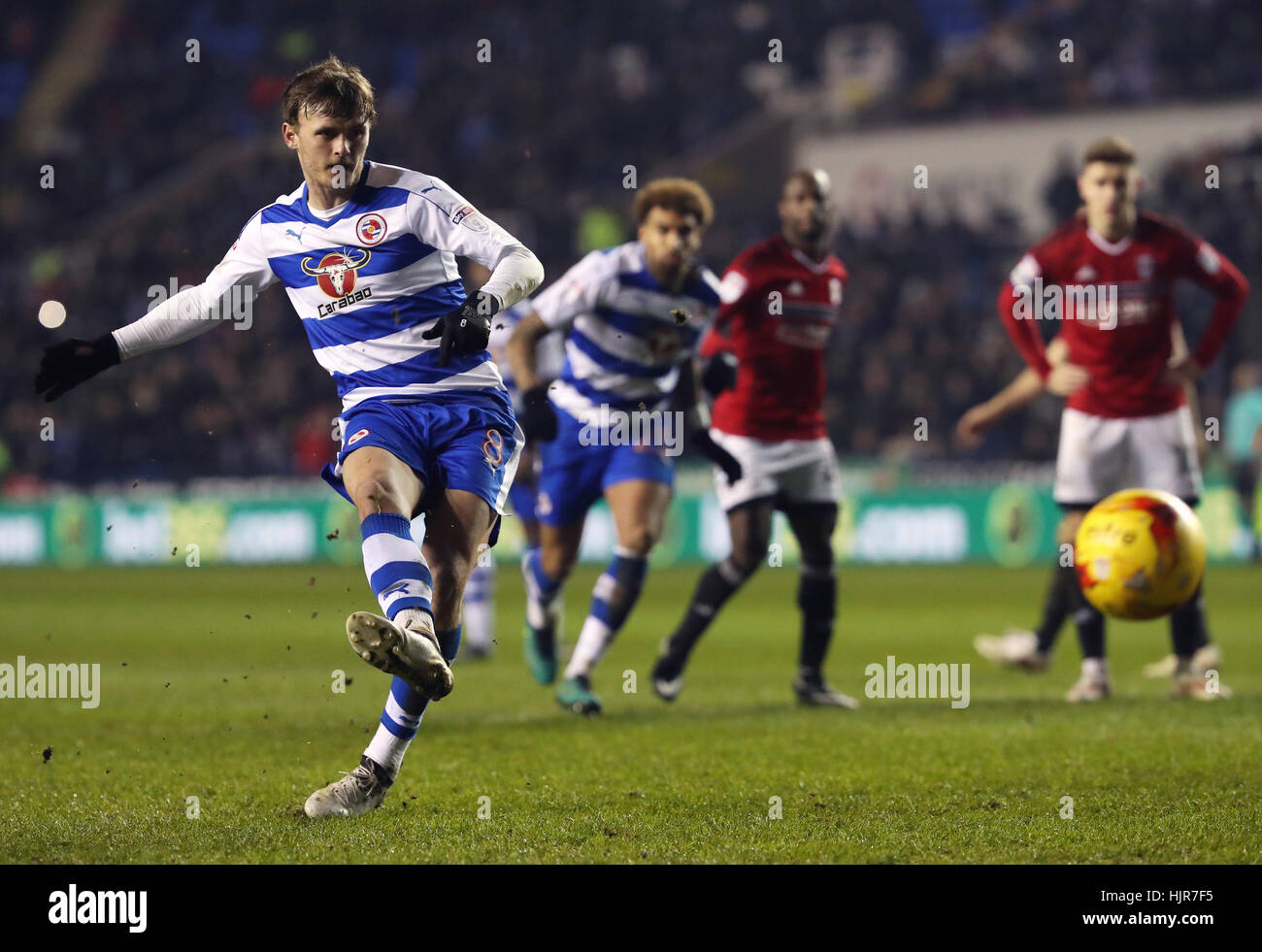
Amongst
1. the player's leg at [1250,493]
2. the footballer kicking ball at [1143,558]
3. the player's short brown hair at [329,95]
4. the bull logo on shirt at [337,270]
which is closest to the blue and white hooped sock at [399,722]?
the bull logo on shirt at [337,270]

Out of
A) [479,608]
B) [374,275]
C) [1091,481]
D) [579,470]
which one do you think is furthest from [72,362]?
[479,608]

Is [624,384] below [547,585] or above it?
above

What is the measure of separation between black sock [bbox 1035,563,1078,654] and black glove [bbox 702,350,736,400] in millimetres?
2043

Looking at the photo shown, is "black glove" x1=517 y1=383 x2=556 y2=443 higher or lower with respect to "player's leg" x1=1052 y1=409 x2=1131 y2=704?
higher

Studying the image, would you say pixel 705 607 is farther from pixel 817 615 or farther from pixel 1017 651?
pixel 1017 651

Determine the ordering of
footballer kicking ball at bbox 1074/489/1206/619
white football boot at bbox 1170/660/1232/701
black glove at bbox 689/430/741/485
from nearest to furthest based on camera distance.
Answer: footballer kicking ball at bbox 1074/489/1206/619 → black glove at bbox 689/430/741/485 → white football boot at bbox 1170/660/1232/701

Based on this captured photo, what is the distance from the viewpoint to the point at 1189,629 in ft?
27.4

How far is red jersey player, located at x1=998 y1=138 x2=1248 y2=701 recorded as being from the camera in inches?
321

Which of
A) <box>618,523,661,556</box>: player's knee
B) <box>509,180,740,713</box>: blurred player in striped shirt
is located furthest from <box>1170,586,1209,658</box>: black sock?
<box>618,523,661,556</box>: player's knee

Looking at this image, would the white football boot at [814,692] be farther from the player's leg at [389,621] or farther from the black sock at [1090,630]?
the player's leg at [389,621]

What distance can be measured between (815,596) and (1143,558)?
5.89 ft

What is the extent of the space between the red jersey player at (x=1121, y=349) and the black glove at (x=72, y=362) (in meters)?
4.69

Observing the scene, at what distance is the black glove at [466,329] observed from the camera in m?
4.74

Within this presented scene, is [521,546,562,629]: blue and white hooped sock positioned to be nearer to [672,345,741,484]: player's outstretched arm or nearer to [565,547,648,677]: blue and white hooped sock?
[565,547,648,677]: blue and white hooped sock
